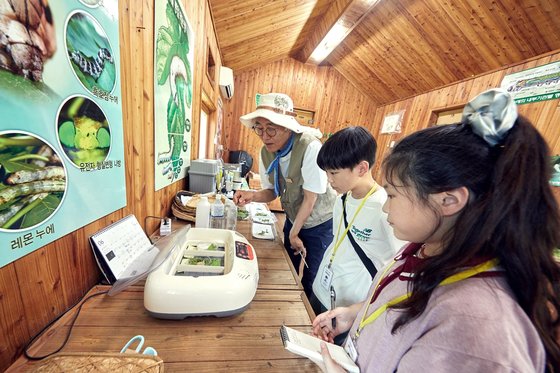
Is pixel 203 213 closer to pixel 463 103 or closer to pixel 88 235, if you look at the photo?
pixel 88 235

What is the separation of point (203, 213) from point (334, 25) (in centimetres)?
348

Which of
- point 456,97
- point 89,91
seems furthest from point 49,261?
point 456,97

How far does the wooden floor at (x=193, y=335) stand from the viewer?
518 mm

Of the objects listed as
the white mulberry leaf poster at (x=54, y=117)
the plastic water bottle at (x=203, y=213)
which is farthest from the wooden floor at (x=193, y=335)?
the plastic water bottle at (x=203, y=213)

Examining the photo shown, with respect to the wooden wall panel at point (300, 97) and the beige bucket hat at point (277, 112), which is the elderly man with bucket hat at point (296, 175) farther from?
the wooden wall panel at point (300, 97)

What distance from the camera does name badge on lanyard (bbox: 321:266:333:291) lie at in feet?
3.29

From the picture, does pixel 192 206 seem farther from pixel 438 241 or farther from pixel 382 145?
pixel 382 145

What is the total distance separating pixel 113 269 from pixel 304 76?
5.41 m

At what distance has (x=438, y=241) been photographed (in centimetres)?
45

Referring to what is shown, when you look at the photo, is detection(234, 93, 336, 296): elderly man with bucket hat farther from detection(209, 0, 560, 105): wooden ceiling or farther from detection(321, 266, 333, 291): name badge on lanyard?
detection(209, 0, 560, 105): wooden ceiling

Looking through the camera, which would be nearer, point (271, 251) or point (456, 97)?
point (271, 251)

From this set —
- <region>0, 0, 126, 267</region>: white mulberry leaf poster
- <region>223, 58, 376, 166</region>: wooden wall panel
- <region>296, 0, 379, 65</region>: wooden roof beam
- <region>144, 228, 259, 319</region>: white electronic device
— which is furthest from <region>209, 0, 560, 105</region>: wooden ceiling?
<region>144, 228, 259, 319</region>: white electronic device

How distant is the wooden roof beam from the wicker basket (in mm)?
3593

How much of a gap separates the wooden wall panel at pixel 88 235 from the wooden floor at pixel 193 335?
5 centimetres
